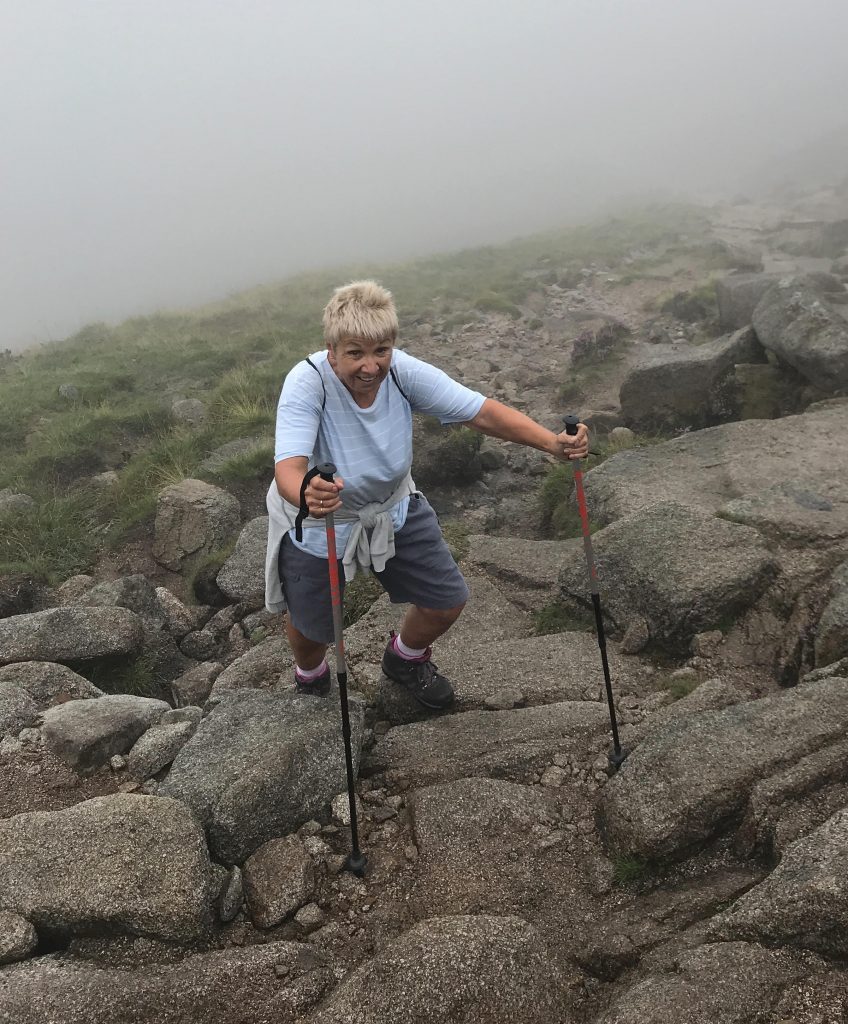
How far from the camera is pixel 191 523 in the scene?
35.5 feet

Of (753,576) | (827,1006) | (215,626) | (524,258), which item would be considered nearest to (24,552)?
(215,626)

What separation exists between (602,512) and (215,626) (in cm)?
517

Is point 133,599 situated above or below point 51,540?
below

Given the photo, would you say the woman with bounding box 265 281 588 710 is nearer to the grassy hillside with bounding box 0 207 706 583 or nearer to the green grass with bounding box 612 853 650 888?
the green grass with bounding box 612 853 650 888

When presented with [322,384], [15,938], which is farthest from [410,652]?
[15,938]

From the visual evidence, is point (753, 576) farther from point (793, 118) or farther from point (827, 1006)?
point (793, 118)

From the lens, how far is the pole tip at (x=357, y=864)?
4328 mm

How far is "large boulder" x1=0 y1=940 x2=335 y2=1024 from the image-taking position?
325cm

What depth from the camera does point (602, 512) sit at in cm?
887

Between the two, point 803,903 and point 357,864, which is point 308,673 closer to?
point 357,864

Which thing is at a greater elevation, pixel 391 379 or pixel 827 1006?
pixel 391 379

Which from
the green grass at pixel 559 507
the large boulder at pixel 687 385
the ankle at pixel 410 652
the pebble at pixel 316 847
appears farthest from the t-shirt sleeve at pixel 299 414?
the large boulder at pixel 687 385

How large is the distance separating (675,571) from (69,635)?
6.18m

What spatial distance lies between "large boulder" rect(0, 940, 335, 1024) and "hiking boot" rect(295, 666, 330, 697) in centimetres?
216
